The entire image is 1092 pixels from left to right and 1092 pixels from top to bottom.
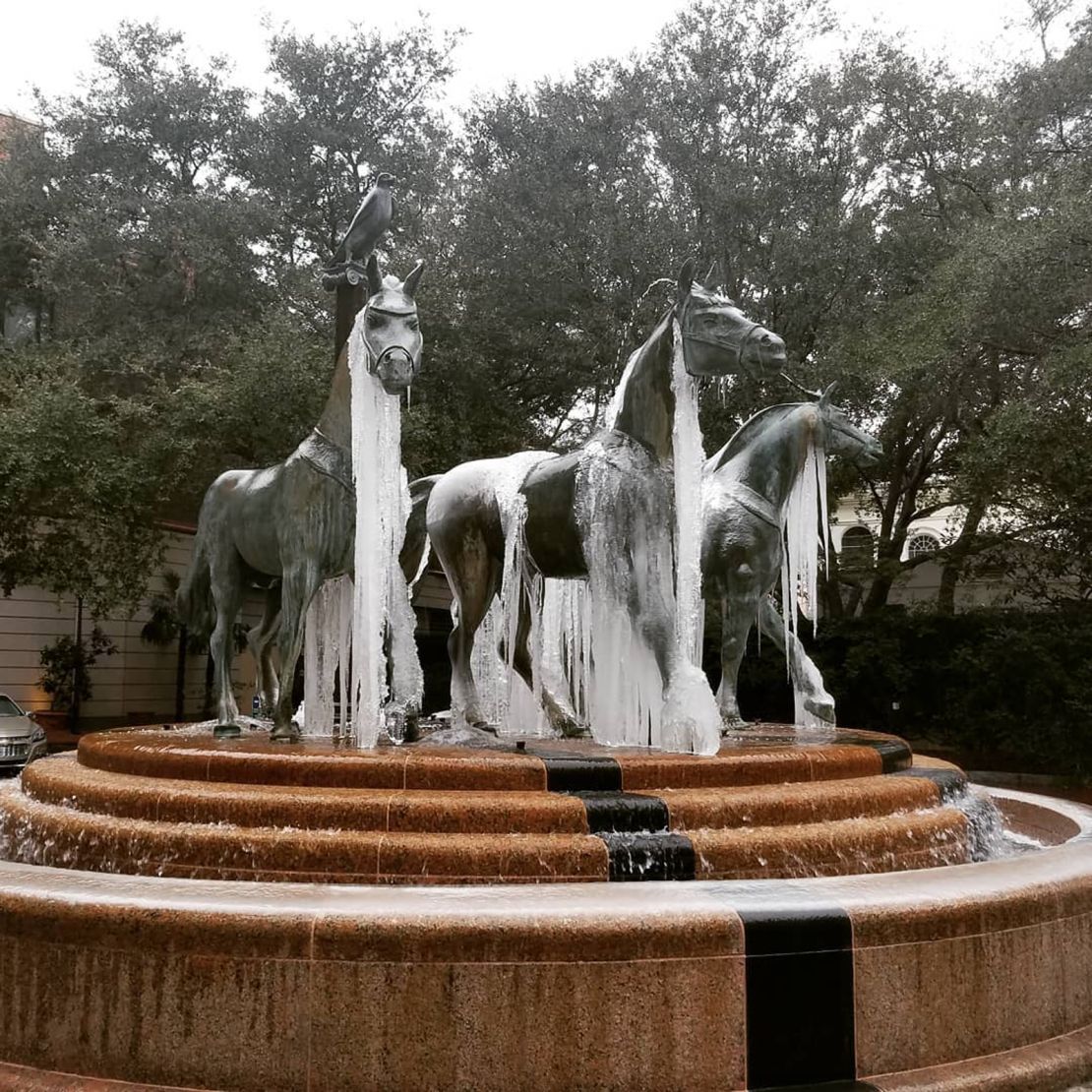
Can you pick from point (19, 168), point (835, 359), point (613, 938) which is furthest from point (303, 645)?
point (19, 168)

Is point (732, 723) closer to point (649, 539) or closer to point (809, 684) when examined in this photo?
point (809, 684)

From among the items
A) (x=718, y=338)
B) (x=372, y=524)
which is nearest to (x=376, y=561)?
(x=372, y=524)

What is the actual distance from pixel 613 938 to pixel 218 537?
18.6 feet

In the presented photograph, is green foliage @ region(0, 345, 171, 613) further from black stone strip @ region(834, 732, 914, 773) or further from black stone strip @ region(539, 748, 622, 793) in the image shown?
black stone strip @ region(539, 748, 622, 793)

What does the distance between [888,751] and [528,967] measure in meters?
4.05

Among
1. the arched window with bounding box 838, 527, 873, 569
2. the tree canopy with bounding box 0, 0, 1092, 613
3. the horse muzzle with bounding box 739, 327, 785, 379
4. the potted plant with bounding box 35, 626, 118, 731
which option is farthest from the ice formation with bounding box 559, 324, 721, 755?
the potted plant with bounding box 35, 626, 118, 731

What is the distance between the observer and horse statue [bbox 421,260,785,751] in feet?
23.5

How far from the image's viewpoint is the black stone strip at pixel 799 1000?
4.07m

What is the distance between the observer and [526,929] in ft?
12.9

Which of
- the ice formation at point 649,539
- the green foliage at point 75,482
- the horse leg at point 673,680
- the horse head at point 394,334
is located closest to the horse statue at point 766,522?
the ice formation at point 649,539

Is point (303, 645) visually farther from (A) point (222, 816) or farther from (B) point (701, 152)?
(B) point (701, 152)

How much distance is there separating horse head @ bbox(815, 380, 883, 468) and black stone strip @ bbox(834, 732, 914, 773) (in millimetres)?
3487

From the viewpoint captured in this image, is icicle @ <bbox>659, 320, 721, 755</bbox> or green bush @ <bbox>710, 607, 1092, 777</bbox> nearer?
icicle @ <bbox>659, 320, 721, 755</bbox>

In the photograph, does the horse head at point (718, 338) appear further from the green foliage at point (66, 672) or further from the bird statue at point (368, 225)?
the green foliage at point (66, 672)
